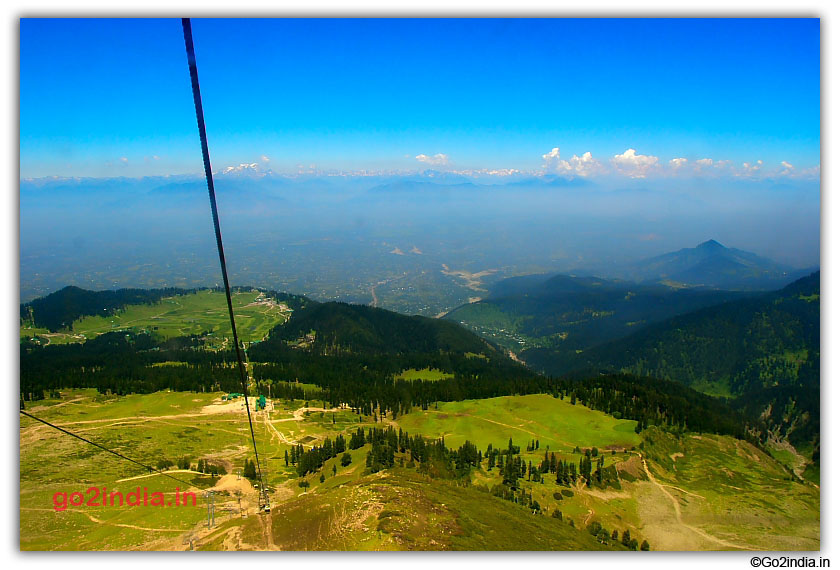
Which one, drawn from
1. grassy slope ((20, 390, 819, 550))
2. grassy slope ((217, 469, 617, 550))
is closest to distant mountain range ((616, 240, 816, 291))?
grassy slope ((20, 390, 819, 550))

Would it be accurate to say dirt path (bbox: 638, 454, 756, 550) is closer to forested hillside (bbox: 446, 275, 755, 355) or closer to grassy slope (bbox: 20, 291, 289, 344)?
grassy slope (bbox: 20, 291, 289, 344)

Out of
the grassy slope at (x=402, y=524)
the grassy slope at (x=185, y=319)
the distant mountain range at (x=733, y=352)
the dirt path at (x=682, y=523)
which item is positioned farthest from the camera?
the grassy slope at (x=185, y=319)

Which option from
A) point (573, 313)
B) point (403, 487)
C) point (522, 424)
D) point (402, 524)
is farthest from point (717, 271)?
point (402, 524)

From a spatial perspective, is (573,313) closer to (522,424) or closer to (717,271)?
(522,424)

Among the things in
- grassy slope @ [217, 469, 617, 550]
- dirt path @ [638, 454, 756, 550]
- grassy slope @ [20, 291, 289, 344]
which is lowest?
dirt path @ [638, 454, 756, 550]

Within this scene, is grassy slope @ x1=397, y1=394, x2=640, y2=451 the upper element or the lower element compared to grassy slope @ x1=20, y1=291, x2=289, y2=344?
lower

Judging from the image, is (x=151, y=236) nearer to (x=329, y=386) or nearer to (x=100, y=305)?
(x=100, y=305)

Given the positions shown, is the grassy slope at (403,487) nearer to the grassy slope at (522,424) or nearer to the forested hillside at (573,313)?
the grassy slope at (522,424)

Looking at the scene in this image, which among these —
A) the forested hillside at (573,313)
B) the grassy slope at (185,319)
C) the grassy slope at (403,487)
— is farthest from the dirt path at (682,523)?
the forested hillside at (573,313)
